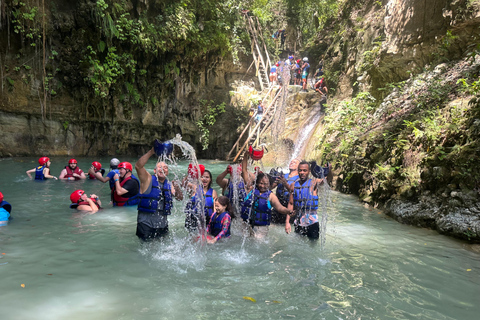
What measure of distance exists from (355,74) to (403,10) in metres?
4.18

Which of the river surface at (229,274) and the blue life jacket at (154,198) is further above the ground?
the blue life jacket at (154,198)

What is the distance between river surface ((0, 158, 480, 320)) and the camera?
3.60m

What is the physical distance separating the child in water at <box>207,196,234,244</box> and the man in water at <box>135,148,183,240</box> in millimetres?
755

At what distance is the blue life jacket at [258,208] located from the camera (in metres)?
5.56

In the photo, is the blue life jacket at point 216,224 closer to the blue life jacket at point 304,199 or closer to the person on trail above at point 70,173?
the blue life jacket at point 304,199

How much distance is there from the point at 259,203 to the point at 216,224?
823 mm

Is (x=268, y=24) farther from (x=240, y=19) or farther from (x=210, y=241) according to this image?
(x=210, y=241)

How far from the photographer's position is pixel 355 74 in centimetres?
1469

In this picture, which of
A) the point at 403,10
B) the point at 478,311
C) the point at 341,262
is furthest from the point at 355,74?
the point at 478,311

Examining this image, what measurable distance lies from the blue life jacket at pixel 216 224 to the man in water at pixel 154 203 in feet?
2.47

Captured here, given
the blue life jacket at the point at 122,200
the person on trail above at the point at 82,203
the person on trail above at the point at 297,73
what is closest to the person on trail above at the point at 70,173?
the person on trail above at the point at 82,203

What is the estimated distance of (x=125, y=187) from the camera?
7.55 m

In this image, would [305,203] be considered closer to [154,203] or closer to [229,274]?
[229,274]

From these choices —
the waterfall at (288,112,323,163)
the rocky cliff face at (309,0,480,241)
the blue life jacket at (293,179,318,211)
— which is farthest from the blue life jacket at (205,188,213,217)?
the waterfall at (288,112,323,163)
